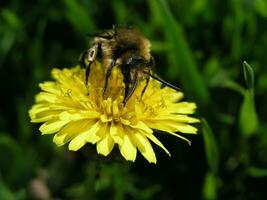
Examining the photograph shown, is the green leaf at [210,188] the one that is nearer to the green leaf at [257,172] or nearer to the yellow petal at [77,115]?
the green leaf at [257,172]

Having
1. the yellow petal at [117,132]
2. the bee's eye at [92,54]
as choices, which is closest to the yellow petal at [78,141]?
the yellow petal at [117,132]

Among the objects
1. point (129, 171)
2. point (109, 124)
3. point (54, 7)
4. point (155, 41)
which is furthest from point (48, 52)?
point (109, 124)

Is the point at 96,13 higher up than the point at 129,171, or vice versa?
the point at 96,13

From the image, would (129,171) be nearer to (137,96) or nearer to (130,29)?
(137,96)

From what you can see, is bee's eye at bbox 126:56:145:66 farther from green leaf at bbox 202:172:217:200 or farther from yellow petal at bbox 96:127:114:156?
green leaf at bbox 202:172:217:200

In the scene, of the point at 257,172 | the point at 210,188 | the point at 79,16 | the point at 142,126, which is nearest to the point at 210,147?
the point at 210,188

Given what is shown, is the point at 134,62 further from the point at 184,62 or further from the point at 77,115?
the point at 184,62
